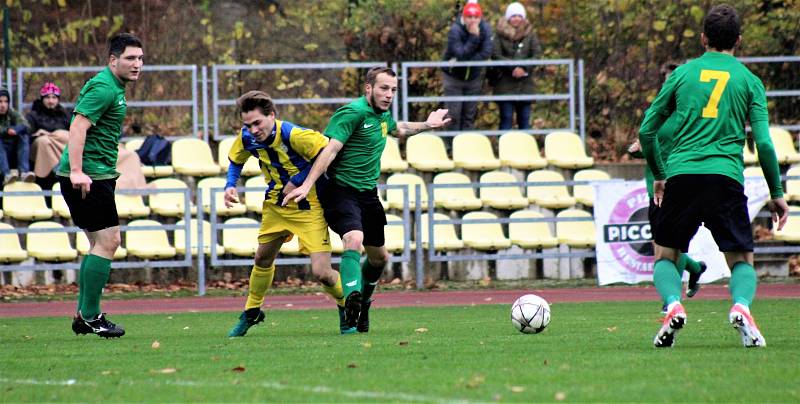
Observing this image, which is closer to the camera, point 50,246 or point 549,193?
point 50,246

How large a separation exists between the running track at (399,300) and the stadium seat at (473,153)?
10.4 feet

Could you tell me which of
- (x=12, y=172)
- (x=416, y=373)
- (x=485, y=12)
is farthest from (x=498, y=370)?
(x=485, y=12)

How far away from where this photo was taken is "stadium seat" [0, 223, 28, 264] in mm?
16803

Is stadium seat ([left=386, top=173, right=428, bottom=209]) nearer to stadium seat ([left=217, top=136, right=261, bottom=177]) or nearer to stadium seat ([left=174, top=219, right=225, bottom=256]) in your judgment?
stadium seat ([left=217, top=136, right=261, bottom=177])

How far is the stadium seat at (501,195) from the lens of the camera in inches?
724

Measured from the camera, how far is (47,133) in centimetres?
1839

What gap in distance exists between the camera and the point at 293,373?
726 cm

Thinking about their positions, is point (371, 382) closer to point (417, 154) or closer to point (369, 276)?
point (369, 276)

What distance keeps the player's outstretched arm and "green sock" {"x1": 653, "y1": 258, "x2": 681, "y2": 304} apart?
2782 millimetres

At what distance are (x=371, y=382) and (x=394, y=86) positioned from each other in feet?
13.1

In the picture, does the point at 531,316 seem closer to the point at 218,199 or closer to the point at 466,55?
the point at 218,199

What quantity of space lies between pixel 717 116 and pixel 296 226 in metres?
3.54

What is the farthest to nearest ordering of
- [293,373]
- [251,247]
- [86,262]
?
[251,247] → [86,262] → [293,373]

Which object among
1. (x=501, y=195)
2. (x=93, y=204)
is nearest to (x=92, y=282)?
(x=93, y=204)
